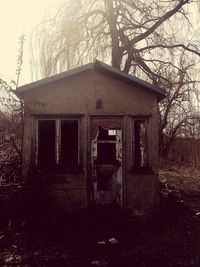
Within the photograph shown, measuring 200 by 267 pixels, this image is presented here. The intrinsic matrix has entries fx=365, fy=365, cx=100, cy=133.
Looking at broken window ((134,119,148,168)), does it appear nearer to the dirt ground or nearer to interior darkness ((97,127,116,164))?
interior darkness ((97,127,116,164))

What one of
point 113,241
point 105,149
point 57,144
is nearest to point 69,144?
point 57,144

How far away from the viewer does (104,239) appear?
7957 millimetres

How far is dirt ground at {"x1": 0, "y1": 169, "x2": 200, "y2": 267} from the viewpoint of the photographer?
22.0 feet

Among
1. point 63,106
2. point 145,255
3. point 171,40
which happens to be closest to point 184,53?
point 171,40

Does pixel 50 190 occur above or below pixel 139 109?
below

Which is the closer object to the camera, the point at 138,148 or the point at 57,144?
the point at 57,144

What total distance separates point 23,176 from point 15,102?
2.26m

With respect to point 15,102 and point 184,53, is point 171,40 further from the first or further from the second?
point 15,102

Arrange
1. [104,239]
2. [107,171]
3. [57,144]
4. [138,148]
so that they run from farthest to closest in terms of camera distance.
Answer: [138,148] → [107,171] → [57,144] → [104,239]

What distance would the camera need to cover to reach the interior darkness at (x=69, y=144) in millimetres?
9578

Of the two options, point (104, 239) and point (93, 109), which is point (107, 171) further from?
point (104, 239)

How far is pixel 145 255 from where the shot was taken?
6.93 metres

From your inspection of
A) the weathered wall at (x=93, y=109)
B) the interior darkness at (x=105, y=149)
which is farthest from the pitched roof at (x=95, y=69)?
the interior darkness at (x=105, y=149)

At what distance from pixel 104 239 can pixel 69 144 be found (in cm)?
276
